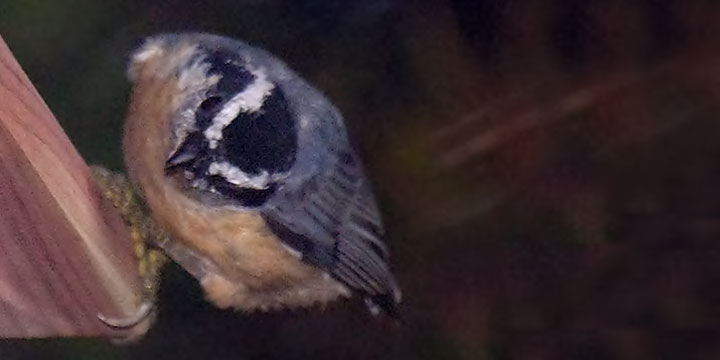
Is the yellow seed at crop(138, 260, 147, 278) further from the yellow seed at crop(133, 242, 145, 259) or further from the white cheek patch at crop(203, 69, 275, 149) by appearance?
the white cheek patch at crop(203, 69, 275, 149)

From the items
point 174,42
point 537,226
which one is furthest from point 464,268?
point 174,42

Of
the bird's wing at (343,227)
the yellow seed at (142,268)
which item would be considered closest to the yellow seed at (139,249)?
the yellow seed at (142,268)

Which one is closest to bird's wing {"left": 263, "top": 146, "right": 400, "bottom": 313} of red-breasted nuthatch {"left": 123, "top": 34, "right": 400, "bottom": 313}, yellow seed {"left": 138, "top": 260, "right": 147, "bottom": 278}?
red-breasted nuthatch {"left": 123, "top": 34, "right": 400, "bottom": 313}

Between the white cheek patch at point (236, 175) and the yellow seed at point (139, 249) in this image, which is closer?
the white cheek patch at point (236, 175)

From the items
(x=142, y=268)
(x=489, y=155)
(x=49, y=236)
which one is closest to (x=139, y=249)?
(x=142, y=268)

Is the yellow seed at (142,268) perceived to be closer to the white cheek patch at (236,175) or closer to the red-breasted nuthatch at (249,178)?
the red-breasted nuthatch at (249,178)

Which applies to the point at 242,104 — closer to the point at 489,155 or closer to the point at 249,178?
the point at 249,178
